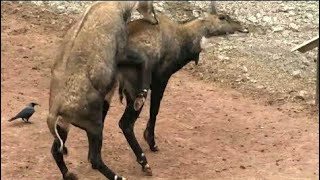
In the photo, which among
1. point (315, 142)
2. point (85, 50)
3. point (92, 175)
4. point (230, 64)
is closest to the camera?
point (85, 50)

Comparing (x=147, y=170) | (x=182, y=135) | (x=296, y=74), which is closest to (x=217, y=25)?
(x=182, y=135)

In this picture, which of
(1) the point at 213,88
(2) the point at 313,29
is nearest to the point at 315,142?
(1) the point at 213,88

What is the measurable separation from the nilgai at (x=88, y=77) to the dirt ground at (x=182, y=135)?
0.74 metres

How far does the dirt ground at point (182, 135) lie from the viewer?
835cm

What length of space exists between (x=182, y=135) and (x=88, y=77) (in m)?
2.85

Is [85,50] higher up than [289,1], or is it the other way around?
[85,50]

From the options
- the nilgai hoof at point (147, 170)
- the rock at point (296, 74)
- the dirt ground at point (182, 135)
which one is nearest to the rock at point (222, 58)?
the dirt ground at point (182, 135)

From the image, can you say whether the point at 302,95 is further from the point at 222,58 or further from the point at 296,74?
the point at 222,58

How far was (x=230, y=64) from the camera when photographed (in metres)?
12.9

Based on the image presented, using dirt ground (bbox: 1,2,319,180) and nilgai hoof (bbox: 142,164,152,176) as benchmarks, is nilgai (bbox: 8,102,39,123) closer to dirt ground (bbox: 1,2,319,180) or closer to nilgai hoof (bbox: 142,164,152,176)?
dirt ground (bbox: 1,2,319,180)

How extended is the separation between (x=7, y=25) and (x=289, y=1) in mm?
6373

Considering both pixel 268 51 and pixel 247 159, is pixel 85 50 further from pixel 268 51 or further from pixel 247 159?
pixel 268 51

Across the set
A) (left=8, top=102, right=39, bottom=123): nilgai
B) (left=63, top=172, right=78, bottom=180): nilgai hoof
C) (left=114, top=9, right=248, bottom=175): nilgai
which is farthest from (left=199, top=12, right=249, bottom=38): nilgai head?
(left=63, top=172, right=78, bottom=180): nilgai hoof

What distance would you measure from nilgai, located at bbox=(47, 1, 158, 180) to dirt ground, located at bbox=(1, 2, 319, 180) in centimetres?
74
